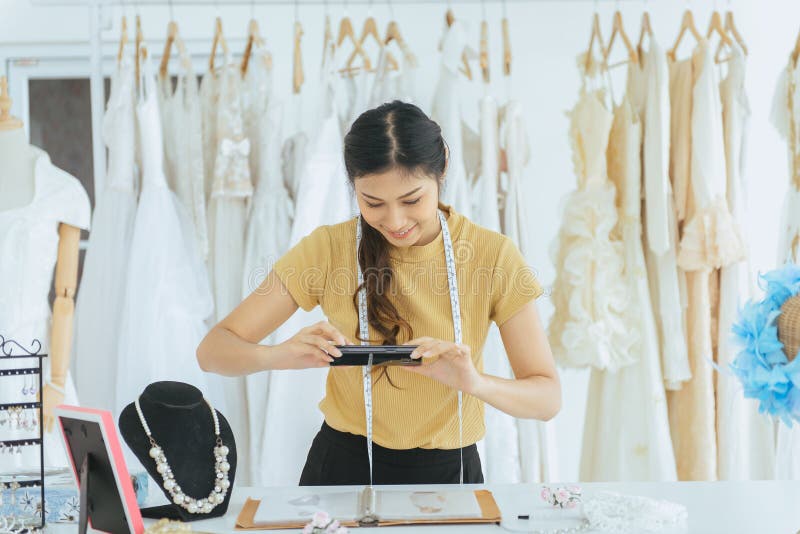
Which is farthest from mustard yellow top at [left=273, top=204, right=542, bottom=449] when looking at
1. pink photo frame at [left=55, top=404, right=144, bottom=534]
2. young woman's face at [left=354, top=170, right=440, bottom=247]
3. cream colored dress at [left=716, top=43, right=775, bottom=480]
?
cream colored dress at [left=716, top=43, right=775, bottom=480]

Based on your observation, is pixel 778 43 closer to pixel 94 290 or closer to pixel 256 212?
pixel 256 212

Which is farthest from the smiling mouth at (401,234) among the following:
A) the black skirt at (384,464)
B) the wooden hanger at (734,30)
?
the wooden hanger at (734,30)

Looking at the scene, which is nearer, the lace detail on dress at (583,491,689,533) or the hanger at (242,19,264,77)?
the lace detail on dress at (583,491,689,533)

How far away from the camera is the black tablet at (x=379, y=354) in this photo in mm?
1448

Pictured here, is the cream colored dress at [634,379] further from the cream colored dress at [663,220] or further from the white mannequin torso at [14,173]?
the white mannequin torso at [14,173]

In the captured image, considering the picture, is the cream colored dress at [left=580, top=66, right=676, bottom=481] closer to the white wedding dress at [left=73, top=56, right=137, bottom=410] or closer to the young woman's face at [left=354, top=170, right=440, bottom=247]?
the young woman's face at [left=354, top=170, right=440, bottom=247]

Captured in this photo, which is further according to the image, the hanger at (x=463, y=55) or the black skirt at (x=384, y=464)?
the hanger at (x=463, y=55)

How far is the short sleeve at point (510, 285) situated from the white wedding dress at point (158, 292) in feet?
3.73

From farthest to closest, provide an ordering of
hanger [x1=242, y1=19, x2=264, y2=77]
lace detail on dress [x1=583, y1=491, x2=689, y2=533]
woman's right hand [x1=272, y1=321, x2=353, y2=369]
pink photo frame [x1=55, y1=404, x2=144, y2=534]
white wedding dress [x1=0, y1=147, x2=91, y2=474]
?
hanger [x1=242, y1=19, x2=264, y2=77] < white wedding dress [x1=0, y1=147, x2=91, y2=474] < woman's right hand [x1=272, y1=321, x2=353, y2=369] < lace detail on dress [x1=583, y1=491, x2=689, y2=533] < pink photo frame [x1=55, y1=404, x2=144, y2=534]

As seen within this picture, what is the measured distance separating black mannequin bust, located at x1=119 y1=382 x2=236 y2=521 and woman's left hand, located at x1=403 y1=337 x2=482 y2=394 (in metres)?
0.41

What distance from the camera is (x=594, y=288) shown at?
259 cm

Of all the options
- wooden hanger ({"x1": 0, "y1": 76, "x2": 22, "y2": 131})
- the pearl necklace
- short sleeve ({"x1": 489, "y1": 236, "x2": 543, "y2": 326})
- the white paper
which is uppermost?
wooden hanger ({"x1": 0, "y1": 76, "x2": 22, "y2": 131})

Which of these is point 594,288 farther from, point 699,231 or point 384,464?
point 384,464

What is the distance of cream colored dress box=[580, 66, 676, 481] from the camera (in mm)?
2602
